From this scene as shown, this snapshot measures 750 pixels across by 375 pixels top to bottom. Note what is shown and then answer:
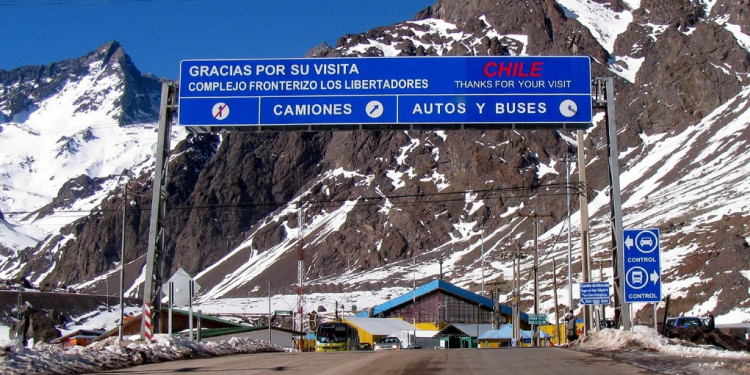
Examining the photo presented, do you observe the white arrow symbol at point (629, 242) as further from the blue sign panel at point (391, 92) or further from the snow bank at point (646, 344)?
the blue sign panel at point (391, 92)

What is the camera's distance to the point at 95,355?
20.4m

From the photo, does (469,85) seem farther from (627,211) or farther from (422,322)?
(627,211)

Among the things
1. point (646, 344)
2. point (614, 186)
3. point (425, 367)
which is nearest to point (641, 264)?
point (646, 344)

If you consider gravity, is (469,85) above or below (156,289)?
above

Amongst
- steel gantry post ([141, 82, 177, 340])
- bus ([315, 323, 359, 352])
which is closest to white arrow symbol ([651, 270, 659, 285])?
steel gantry post ([141, 82, 177, 340])

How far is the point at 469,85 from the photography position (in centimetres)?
2928

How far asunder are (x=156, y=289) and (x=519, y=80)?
1432 centimetres

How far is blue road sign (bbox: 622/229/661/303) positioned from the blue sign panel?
5.15 meters

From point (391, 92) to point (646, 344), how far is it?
11291 millimetres

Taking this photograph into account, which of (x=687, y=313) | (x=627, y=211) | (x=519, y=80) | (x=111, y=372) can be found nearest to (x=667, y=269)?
(x=687, y=313)

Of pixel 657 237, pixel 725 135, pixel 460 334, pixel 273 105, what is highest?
pixel 725 135

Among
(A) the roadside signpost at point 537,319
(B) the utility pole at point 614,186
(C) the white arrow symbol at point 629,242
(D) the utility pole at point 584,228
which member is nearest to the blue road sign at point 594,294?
(D) the utility pole at point 584,228

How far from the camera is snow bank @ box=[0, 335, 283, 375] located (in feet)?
57.1

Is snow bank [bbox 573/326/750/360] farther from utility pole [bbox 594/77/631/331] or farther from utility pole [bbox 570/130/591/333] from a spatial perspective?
utility pole [bbox 570/130/591/333]
